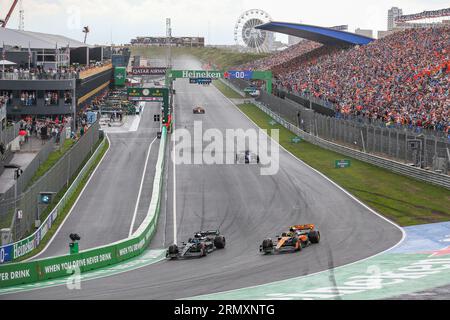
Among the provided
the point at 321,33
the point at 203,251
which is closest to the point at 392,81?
the point at 203,251

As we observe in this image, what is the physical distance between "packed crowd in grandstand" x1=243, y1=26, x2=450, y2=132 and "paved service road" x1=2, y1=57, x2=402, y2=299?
7.57m

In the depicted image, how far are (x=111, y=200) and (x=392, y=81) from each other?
101 ft

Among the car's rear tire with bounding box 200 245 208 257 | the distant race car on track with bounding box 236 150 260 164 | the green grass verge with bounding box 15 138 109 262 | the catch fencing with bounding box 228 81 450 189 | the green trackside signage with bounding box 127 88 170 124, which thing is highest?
the green trackside signage with bounding box 127 88 170 124

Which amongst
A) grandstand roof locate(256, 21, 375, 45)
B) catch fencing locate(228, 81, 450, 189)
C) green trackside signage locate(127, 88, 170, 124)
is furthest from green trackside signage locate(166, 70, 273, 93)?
catch fencing locate(228, 81, 450, 189)

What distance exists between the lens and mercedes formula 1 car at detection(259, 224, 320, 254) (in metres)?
28.5

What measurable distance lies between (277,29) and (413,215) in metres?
93.5

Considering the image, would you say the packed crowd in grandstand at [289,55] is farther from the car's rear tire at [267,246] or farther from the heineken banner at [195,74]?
the car's rear tire at [267,246]

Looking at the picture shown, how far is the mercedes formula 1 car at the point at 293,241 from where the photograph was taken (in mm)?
28453

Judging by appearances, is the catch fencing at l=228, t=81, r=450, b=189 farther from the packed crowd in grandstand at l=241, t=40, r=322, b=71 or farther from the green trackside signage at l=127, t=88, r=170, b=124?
the packed crowd in grandstand at l=241, t=40, r=322, b=71

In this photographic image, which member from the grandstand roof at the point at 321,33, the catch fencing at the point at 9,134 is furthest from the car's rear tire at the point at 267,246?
the grandstand roof at the point at 321,33

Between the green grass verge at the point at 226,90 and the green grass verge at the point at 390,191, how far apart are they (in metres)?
57.0

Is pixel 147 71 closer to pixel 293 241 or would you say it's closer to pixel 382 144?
pixel 382 144
